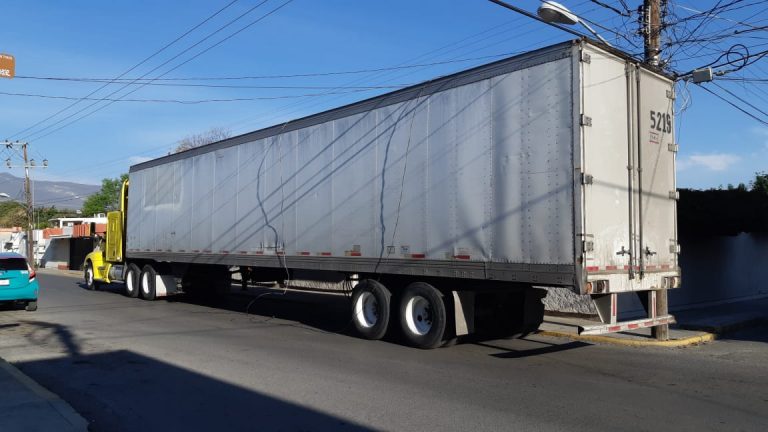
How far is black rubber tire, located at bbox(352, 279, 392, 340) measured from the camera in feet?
36.7

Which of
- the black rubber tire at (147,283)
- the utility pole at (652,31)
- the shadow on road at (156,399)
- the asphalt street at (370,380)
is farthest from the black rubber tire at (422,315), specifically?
the black rubber tire at (147,283)

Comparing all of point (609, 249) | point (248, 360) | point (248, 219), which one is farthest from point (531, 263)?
point (248, 219)

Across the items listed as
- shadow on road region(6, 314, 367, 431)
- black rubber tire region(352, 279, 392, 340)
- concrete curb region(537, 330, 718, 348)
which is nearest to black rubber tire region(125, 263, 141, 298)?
shadow on road region(6, 314, 367, 431)

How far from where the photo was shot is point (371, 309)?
463 inches

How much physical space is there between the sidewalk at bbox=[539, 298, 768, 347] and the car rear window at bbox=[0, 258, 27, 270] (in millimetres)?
12099

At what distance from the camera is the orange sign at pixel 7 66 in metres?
13.6

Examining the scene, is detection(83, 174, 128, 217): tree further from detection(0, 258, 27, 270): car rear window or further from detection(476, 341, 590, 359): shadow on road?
detection(476, 341, 590, 359): shadow on road

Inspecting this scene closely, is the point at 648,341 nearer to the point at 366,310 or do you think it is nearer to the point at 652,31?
the point at 366,310

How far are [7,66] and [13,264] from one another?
4.64 m

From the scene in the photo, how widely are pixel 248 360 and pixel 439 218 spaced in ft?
11.9

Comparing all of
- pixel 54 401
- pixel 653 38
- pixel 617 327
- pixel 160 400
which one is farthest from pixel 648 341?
Result: pixel 54 401

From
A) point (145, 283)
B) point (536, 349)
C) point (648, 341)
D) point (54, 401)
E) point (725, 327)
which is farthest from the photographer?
point (145, 283)

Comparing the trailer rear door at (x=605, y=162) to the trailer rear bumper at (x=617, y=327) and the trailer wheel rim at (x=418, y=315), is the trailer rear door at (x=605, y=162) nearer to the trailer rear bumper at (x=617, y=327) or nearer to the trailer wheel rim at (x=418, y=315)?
the trailer rear bumper at (x=617, y=327)

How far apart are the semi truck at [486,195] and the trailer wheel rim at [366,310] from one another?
1.0 inches
